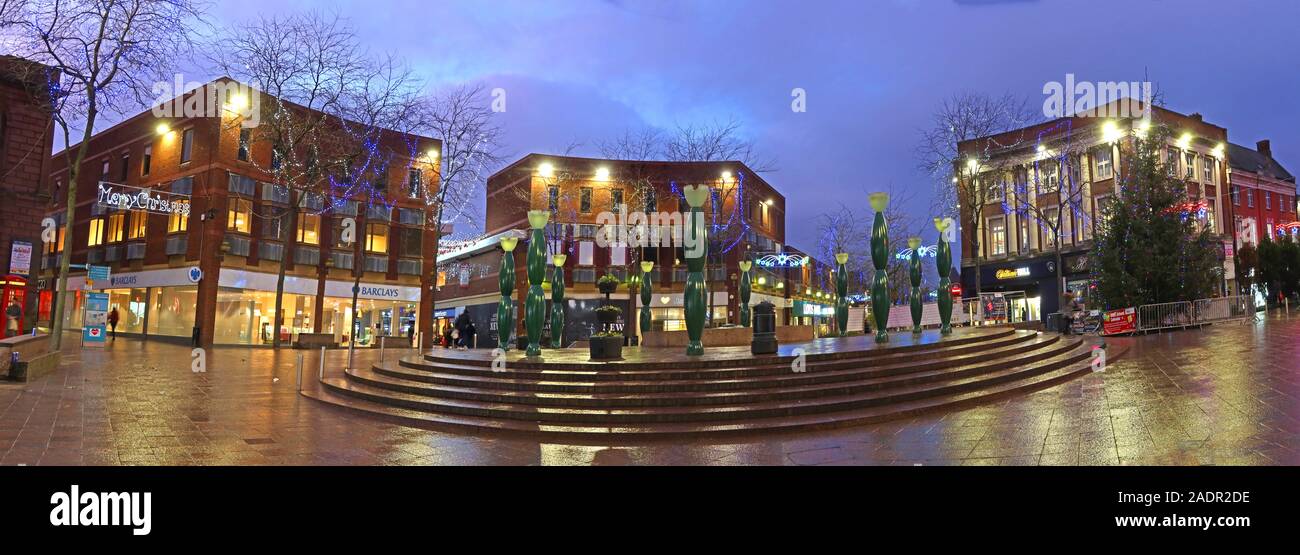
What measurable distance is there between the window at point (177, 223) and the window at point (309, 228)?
4412 millimetres

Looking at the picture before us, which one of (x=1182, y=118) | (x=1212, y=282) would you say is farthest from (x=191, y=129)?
(x=1182, y=118)

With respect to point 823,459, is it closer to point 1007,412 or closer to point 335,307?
point 1007,412

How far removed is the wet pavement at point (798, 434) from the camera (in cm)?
581

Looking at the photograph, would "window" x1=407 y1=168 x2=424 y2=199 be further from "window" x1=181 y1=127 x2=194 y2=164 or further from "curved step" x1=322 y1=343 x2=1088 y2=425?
"curved step" x1=322 y1=343 x2=1088 y2=425

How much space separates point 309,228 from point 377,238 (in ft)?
10.8

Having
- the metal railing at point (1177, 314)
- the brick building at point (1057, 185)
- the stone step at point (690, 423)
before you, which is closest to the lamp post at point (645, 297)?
the stone step at point (690, 423)

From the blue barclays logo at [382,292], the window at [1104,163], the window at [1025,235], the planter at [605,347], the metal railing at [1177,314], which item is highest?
the window at [1104,163]

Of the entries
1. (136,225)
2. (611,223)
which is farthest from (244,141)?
(611,223)

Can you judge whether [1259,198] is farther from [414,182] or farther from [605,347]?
[414,182]

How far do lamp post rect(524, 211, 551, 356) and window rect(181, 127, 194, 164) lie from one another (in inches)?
983

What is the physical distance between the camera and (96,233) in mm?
33250

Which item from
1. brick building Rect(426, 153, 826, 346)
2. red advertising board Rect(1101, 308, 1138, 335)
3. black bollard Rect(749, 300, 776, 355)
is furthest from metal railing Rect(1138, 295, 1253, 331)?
brick building Rect(426, 153, 826, 346)

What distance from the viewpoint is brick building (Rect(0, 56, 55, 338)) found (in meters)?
19.5

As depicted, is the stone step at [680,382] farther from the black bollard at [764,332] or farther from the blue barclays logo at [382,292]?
Result: the blue barclays logo at [382,292]
